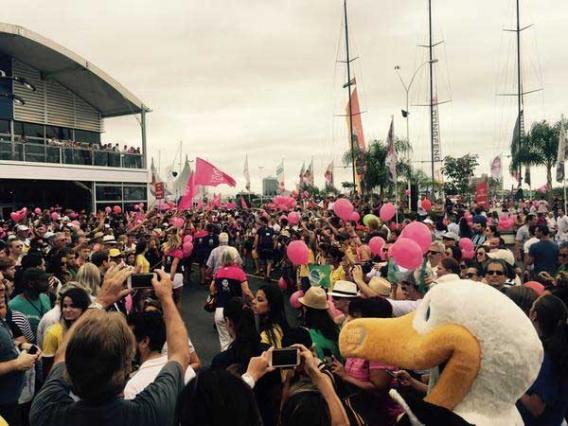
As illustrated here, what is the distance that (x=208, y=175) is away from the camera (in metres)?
14.2

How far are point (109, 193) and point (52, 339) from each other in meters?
24.2

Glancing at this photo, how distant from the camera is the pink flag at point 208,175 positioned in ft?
46.3

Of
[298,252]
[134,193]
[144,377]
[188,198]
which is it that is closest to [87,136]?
[134,193]

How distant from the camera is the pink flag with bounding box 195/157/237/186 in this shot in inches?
556

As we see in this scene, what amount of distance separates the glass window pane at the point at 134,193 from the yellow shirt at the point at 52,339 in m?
25.0

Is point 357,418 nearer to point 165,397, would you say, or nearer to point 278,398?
point 278,398

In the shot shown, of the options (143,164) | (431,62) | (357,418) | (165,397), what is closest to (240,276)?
(357,418)

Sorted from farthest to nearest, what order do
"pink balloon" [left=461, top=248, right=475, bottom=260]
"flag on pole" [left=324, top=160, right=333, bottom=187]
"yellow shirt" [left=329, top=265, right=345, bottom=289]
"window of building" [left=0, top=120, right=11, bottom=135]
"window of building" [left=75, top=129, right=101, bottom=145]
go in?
1. "flag on pole" [left=324, top=160, right=333, bottom=187]
2. "window of building" [left=75, top=129, right=101, bottom=145]
3. "window of building" [left=0, top=120, right=11, bottom=135]
4. "pink balloon" [left=461, top=248, right=475, bottom=260]
5. "yellow shirt" [left=329, top=265, right=345, bottom=289]

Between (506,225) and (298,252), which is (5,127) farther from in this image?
(506,225)

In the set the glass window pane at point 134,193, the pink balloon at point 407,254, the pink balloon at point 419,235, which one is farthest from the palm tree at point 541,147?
the pink balloon at point 407,254

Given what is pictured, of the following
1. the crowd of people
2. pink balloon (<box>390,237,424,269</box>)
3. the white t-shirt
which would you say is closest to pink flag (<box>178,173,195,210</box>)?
the crowd of people

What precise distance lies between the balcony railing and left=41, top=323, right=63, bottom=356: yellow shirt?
64.4 ft

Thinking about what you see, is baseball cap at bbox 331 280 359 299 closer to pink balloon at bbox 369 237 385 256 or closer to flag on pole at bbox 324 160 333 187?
pink balloon at bbox 369 237 385 256

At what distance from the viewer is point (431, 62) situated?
3334 cm
